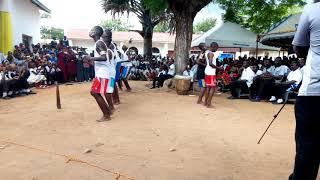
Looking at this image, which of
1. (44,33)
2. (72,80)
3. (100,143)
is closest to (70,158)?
(100,143)

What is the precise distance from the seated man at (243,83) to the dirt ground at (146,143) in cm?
250

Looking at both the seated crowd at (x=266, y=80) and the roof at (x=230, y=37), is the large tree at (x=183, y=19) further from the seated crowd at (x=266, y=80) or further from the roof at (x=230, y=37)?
the roof at (x=230, y=37)

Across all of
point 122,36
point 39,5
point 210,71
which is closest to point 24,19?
point 39,5

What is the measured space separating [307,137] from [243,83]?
360 inches

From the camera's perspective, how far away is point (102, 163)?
16.1 ft

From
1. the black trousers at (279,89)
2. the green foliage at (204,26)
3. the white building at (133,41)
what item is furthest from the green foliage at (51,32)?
the black trousers at (279,89)

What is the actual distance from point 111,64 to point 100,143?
229 centimetres

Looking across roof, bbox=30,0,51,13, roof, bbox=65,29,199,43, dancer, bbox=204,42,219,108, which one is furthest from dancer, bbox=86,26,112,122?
roof, bbox=65,29,199,43

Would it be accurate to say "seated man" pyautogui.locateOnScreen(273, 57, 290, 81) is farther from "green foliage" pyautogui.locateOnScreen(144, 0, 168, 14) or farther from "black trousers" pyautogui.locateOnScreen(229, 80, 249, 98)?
"green foliage" pyautogui.locateOnScreen(144, 0, 168, 14)

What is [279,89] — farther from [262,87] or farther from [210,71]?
[210,71]

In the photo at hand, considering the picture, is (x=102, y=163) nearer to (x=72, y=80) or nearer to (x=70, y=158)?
(x=70, y=158)

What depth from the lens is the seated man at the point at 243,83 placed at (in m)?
12.0

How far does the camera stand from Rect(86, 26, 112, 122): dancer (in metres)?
7.43

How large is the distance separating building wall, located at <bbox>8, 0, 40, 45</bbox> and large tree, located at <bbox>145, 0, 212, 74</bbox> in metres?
7.70
